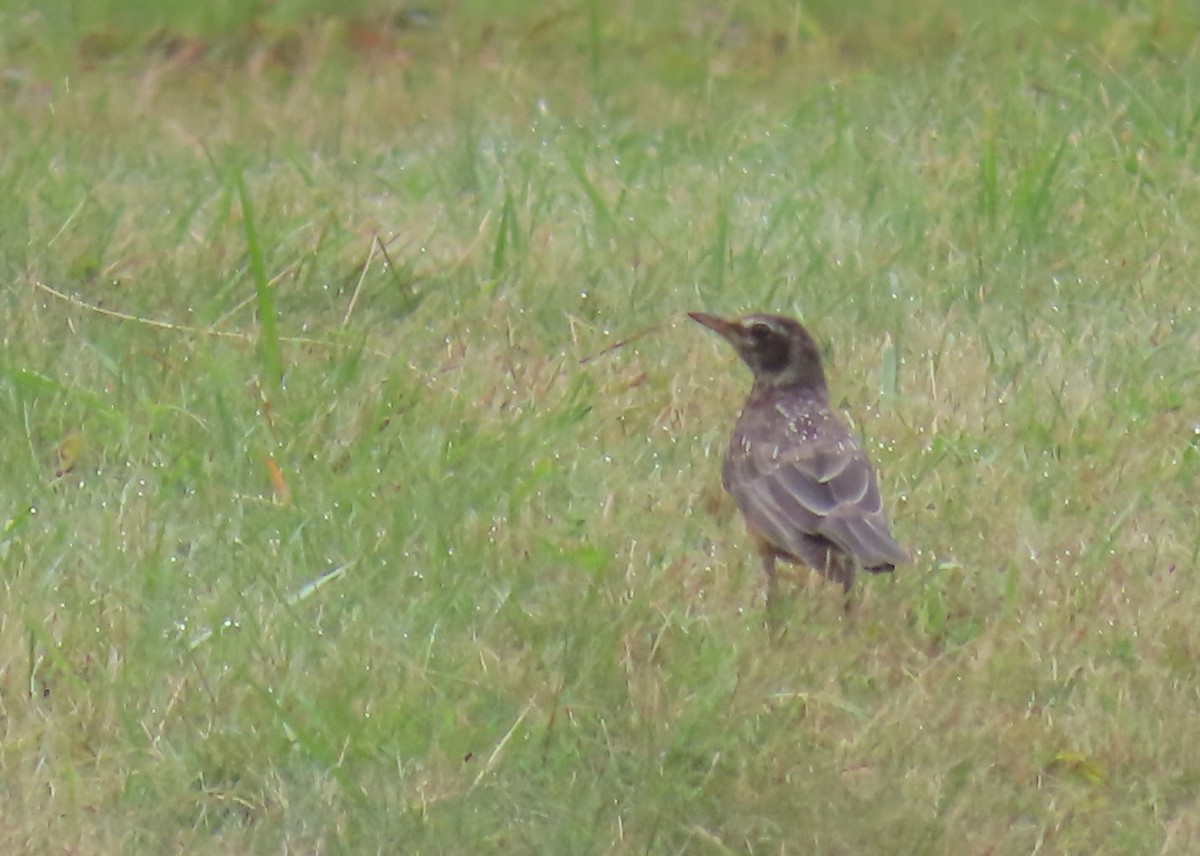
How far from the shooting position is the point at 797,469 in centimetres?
546

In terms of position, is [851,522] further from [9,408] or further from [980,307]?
[9,408]

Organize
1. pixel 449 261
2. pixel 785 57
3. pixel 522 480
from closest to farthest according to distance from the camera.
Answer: pixel 522 480, pixel 449 261, pixel 785 57

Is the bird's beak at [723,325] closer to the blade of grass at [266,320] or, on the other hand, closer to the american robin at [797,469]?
the american robin at [797,469]

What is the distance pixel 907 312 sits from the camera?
23.0ft

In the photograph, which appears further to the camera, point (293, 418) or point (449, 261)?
point (449, 261)

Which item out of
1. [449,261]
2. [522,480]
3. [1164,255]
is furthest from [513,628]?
[1164,255]

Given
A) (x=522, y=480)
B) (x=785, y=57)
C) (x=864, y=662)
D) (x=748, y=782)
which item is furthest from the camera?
(x=785, y=57)

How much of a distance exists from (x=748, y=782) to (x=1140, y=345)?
9.30 feet

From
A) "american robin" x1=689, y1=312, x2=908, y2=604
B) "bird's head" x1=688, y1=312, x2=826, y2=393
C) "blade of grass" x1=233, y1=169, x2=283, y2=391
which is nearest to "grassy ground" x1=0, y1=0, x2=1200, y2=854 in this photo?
"blade of grass" x1=233, y1=169, x2=283, y2=391

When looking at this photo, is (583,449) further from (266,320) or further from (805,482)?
(266,320)

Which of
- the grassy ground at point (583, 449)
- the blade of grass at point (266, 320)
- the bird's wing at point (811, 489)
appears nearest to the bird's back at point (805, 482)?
the bird's wing at point (811, 489)

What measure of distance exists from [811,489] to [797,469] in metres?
0.09

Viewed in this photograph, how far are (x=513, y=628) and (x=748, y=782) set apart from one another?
2.80 ft

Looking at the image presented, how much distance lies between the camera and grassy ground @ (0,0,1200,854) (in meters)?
4.61
